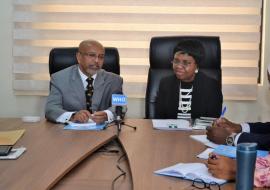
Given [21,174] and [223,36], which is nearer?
[21,174]

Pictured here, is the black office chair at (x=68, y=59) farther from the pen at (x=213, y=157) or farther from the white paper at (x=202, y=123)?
the pen at (x=213, y=157)

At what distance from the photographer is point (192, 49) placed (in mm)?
3156

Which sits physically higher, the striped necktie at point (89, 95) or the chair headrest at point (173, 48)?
the chair headrest at point (173, 48)

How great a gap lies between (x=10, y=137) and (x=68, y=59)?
47.2 inches

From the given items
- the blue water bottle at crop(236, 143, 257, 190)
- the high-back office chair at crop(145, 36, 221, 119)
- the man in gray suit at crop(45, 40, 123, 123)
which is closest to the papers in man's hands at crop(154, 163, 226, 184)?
the blue water bottle at crop(236, 143, 257, 190)

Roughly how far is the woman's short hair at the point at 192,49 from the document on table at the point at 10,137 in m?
1.37

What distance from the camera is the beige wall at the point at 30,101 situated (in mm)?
3861

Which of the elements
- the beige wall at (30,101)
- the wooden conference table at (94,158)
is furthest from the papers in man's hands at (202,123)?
the beige wall at (30,101)

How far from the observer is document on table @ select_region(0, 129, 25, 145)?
214 cm

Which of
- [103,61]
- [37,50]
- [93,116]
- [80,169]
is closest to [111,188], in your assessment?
[80,169]

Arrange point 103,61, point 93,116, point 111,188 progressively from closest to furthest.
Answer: point 111,188 → point 93,116 → point 103,61

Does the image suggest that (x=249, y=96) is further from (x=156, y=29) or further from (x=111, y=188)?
(x=111, y=188)

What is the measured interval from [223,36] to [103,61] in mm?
1182

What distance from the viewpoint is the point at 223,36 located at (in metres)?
3.79
